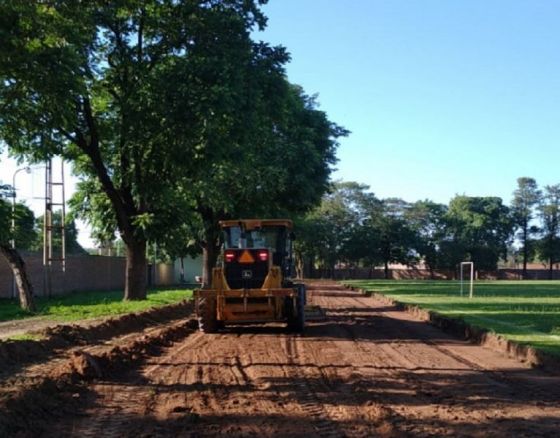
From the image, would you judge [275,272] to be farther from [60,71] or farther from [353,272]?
[353,272]

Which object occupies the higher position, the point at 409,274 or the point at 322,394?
the point at 322,394

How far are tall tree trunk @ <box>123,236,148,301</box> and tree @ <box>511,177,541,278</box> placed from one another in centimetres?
9293

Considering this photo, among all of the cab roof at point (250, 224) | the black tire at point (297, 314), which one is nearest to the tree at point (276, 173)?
the cab roof at point (250, 224)

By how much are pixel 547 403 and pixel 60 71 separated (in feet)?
34.8

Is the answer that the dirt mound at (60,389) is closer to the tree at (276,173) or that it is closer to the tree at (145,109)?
the tree at (145,109)

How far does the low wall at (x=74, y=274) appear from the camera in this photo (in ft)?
101

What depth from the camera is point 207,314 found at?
18438 millimetres

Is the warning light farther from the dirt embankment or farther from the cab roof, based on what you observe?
the dirt embankment

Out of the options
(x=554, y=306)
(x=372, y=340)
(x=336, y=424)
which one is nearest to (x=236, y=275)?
(x=372, y=340)

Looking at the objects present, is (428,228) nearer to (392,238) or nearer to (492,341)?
(392,238)

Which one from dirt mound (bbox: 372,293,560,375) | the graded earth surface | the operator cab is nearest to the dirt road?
the graded earth surface

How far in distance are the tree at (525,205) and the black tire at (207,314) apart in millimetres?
100069

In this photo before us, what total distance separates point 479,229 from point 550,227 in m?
16.4

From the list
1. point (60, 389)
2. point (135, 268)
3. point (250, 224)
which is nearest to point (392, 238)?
point (135, 268)
